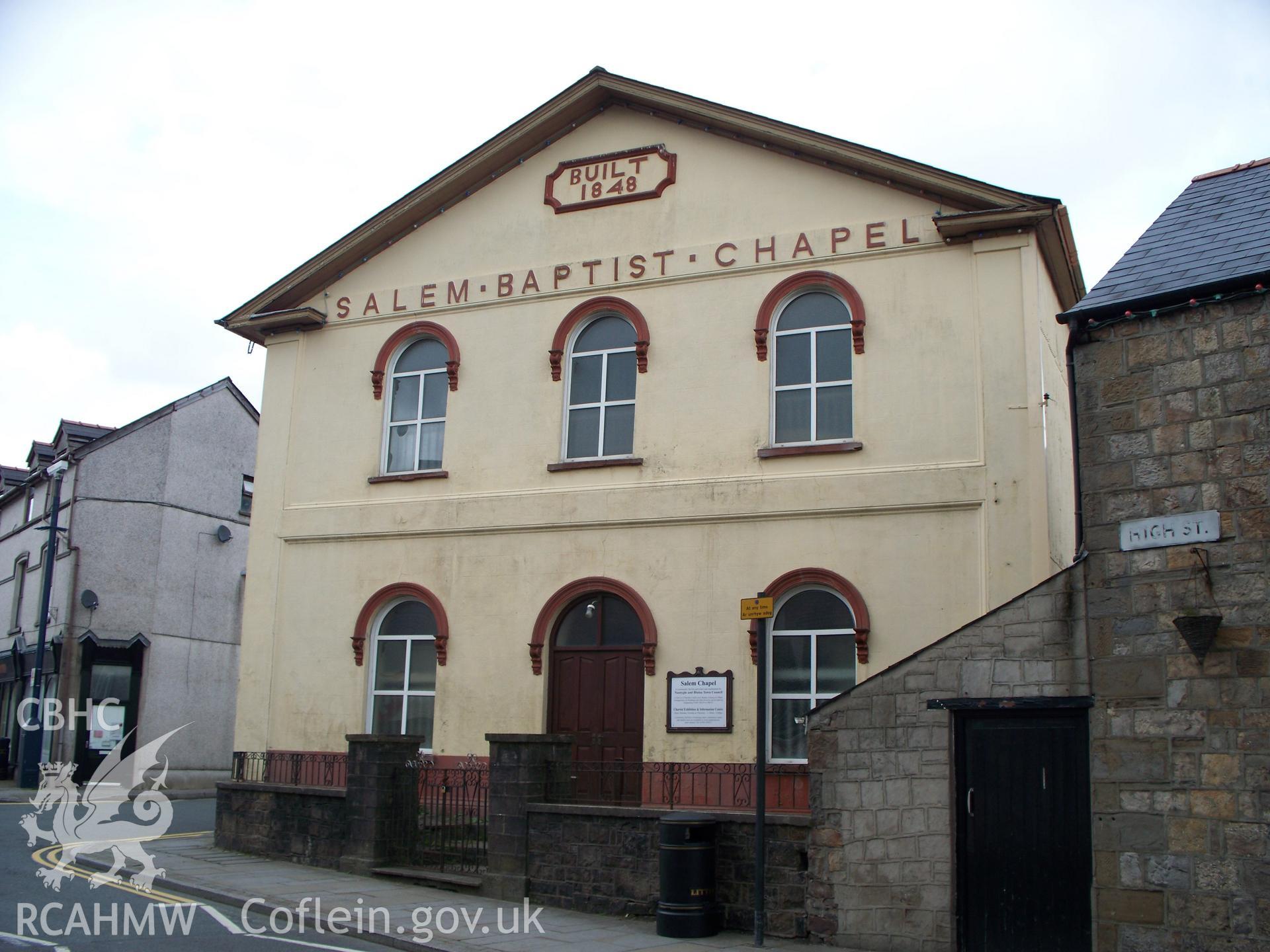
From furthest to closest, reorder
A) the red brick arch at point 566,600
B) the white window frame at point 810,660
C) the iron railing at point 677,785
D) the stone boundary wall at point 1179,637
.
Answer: the red brick arch at point 566,600 → the white window frame at point 810,660 → the iron railing at point 677,785 → the stone boundary wall at point 1179,637

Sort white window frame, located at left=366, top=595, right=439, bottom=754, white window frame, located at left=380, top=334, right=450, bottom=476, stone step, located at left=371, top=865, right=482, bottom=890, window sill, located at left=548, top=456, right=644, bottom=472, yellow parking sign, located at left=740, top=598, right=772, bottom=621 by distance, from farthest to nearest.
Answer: white window frame, located at left=380, top=334, right=450, bottom=476
white window frame, located at left=366, top=595, right=439, bottom=754
window sill, located at left=548, top=456, right=644, bottom=472
stone step, located at left=371, top=865, right=482, bottom=890
yellow parking sign, located at left=740, top=598, right=772, bottom=621

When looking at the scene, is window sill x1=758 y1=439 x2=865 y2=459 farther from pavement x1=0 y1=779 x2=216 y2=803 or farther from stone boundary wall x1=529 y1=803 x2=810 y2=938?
pavement x1=0 y1=779 x2=216 y2=803

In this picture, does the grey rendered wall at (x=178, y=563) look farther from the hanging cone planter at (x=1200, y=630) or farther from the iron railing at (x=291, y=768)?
the hanging cone planter at (x=1200, y=630)

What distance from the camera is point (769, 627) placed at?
1562 centimetres

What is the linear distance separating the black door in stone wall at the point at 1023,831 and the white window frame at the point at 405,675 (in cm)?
875

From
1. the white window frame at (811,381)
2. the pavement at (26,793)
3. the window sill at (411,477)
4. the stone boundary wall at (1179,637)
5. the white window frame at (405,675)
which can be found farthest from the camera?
the pavement at (26,793)

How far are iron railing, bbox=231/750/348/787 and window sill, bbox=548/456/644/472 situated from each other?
5.09m

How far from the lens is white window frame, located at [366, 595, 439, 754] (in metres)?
17.7

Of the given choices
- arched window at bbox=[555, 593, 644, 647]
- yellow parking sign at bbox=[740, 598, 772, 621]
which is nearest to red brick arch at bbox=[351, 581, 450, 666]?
arched window at bbox=[555, 593, 644, 647]

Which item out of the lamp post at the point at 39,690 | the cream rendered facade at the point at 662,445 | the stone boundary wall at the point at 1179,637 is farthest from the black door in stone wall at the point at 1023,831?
the lamp post at the point at 39,690

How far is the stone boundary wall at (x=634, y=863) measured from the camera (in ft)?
37.7

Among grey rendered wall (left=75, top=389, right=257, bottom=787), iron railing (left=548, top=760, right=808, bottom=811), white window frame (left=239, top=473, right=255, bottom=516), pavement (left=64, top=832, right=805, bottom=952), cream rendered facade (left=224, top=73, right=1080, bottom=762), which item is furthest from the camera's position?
white window frame (left=239, top=473, right=255, bottom=516)

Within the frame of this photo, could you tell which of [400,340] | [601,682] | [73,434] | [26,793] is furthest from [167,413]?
[601,682]

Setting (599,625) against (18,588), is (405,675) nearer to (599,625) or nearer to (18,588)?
(599,625)
